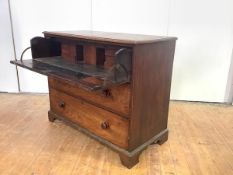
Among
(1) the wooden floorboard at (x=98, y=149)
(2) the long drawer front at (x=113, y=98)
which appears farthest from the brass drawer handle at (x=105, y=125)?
(1) the wooden floorboard at (x=98, y=149)

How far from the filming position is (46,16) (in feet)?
8.52

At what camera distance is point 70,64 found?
5.37ft

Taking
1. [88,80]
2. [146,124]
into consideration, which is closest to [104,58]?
[88,80]

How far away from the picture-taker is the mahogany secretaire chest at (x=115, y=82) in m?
1.30

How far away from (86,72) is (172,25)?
1423 millimetres

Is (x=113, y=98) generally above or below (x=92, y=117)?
above

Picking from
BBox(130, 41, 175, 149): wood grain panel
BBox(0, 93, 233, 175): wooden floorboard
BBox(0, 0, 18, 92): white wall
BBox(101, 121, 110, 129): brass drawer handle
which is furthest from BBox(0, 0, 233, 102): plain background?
BBox(101, 121, 110, 129): brass drawer handle

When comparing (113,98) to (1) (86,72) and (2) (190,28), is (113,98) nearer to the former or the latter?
(1) (86,72)

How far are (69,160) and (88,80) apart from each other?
0.65 meters

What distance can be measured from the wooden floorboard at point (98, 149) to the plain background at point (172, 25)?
424mm

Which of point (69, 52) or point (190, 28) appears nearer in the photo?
point (69, 52)

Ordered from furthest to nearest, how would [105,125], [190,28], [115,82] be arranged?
[190,28], [105,125], [115,82]

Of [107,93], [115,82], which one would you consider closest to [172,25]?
[107,93]

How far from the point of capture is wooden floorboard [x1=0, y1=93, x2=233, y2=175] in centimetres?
149
